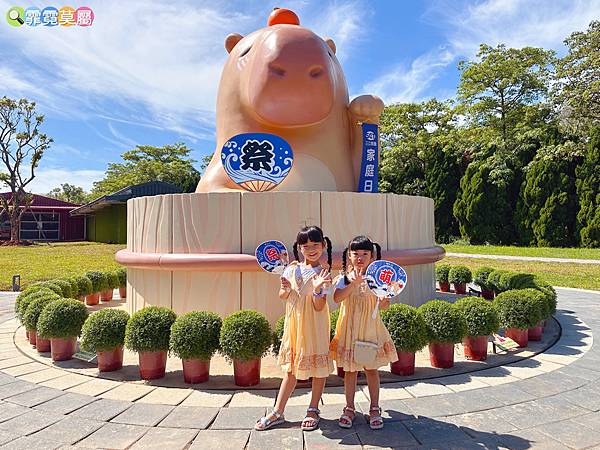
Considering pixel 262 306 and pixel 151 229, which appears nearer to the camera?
pixel 262 306

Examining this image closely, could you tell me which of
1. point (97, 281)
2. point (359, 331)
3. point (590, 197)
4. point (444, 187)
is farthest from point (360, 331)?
point (444, 187)

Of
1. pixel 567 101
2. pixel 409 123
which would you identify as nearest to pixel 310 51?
pixel 567 101

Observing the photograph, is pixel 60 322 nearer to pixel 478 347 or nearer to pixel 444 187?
pixel 478 347

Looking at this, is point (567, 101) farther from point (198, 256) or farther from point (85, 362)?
point (85, 362)

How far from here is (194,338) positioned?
3.78 meters

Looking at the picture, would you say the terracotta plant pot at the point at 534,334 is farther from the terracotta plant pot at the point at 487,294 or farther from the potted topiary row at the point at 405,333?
the terracotta plant pot at the point at 487,294

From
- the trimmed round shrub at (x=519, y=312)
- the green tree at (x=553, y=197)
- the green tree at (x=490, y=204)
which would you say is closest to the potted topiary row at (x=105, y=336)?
the trimmed round shrub at (x=519, y=312)

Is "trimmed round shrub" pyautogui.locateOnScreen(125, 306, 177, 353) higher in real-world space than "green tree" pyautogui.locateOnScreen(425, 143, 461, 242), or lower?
lower

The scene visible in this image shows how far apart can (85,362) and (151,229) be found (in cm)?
184

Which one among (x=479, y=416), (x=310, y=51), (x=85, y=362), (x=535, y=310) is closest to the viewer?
(x=479, y=416)

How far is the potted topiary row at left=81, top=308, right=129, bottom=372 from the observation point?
4.06m

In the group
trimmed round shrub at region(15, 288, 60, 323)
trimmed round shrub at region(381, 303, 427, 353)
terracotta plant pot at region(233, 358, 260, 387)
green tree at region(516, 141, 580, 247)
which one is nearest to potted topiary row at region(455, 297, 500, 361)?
trimmed round shrub at region(381, 303, 427, 353)

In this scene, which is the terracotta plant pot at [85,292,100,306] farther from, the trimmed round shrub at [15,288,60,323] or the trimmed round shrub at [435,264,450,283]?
the trimmed round shrub at [435,264,450,283]

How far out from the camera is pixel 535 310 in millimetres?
4863
